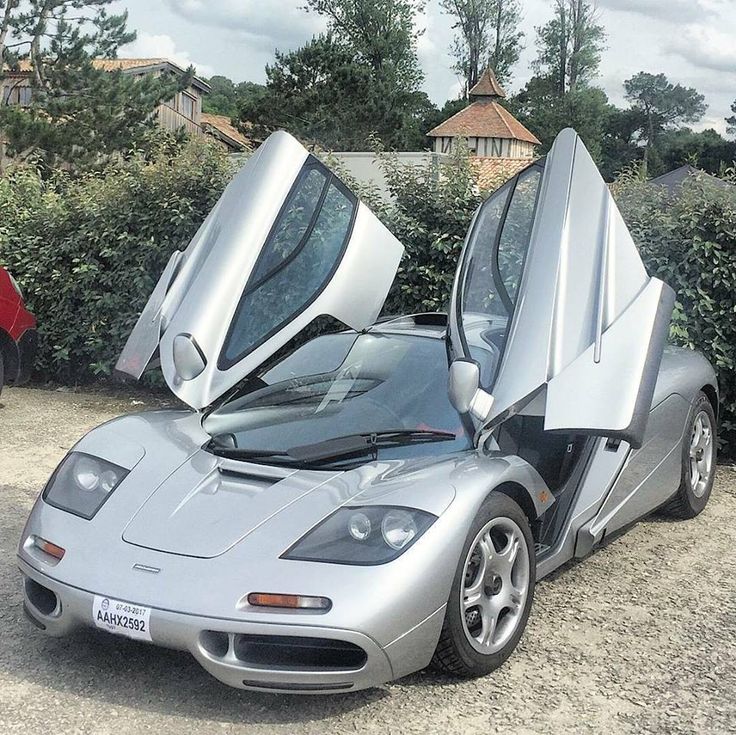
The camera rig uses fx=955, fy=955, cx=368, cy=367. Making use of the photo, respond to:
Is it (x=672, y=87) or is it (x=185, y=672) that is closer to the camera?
(x=185, y=672)

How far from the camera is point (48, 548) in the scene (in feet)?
11.3

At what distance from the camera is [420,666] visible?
3199 mm

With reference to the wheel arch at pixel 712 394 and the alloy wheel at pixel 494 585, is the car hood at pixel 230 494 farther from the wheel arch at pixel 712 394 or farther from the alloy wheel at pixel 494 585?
the wheel arch at pixel 712 394

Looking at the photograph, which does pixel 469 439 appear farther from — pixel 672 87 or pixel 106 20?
pixel 672 87

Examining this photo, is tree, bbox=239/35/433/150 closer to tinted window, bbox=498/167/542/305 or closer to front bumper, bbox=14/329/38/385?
front bumper, bbox=14/329/38/385

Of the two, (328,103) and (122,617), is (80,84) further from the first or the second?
(122,617)

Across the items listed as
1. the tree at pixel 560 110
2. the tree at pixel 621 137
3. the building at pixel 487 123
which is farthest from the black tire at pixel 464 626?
the tree at pixel 621 137

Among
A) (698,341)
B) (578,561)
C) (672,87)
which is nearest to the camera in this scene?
(578,561)

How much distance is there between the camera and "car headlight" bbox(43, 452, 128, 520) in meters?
3.61

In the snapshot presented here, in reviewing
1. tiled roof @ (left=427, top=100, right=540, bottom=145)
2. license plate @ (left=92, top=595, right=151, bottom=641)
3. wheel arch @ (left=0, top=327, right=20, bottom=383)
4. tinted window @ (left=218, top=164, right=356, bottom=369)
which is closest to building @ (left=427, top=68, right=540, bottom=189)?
tiled roof @ (left=427, top=100, right=540, bottom=145)

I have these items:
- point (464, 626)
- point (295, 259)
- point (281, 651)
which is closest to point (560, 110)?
point (295, 259)

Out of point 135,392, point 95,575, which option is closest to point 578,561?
point 95,575

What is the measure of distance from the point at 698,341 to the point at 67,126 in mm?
25144

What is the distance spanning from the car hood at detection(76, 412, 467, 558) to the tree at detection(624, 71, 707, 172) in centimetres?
10948
